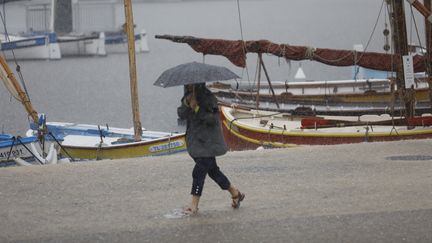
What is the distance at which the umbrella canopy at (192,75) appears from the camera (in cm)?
1030

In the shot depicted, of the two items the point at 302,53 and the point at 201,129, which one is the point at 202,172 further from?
the point at 302,53

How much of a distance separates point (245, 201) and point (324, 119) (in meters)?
10.8

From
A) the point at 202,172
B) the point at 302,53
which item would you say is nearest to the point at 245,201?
the point at 202,172

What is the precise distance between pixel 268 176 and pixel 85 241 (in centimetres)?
337

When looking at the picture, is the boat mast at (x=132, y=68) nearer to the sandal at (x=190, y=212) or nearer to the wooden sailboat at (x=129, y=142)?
the wooden sailboat at (x=129, y=142)

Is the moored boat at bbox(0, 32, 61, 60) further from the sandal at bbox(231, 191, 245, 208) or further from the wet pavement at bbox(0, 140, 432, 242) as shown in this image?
the sandal at bbox(231, 191, 245, 208)

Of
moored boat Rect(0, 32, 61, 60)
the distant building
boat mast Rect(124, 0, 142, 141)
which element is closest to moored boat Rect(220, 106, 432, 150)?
boat mast Rect(124, 0, 142, 141)

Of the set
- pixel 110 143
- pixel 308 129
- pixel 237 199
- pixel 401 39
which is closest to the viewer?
pixel 237 199

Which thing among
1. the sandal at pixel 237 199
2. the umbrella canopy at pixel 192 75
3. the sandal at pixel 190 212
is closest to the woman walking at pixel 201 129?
the umbrella canopy at pixel 192 75

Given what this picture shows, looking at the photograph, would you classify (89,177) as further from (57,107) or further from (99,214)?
(57,107)

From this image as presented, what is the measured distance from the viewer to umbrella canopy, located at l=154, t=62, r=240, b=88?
10.3 metres

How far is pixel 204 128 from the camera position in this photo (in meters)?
10.5

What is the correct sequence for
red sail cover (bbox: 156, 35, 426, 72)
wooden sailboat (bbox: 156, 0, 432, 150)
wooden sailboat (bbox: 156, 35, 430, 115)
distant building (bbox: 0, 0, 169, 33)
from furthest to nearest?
1. distant building (bbox: 0, 0, 169, 33)
2. wooden sailboat (bbox: 156, 35, 430, 115)
3. red sail cover (bbox: 156, 35, 426, 72)
4. wooden sailboat (bbox: 156, 0, 432, 150)

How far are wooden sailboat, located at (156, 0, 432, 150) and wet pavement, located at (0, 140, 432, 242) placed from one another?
4.79 meters
